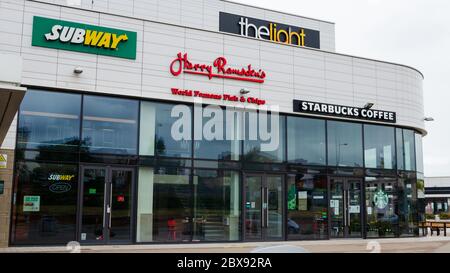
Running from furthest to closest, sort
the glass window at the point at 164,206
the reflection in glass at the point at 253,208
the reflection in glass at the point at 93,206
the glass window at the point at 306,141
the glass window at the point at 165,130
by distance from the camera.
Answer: the glass window at the point at 306,141
the reflection in glass at the point at 253,208
the glass window at the point at 165,130
the glass window at the point at 164,206
the reflection in glass at the point at 93,206

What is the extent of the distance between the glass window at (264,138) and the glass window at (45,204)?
555 centimetres

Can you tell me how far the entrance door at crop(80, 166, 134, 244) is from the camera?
527 inches

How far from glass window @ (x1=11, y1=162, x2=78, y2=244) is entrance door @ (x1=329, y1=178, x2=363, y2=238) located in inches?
346

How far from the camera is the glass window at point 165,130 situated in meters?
14.4

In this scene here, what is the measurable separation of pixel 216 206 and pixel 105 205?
3.41m

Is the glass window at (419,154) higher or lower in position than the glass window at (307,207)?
higher

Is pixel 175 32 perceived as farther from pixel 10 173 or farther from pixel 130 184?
pixel 10 173

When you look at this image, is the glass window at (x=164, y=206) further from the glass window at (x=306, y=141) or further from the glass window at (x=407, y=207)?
the glass window at (x=407, y=207)

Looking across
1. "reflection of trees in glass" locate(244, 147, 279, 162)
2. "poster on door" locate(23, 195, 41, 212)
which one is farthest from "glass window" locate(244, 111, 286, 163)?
"poster on door" locate(23, 195, 41, 212)

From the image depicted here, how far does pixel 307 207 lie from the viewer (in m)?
16.7

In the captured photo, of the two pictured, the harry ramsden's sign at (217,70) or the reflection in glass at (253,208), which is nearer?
the harry ramsden's sign at (217,70)

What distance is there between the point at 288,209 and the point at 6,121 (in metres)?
9.79

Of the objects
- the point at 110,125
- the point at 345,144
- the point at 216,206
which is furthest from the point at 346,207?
the point at 110,125

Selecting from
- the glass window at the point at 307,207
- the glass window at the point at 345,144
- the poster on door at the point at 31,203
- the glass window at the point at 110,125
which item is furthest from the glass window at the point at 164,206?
the glass window at the point at 345,144
